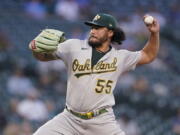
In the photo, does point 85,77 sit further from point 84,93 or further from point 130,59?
point 130,59

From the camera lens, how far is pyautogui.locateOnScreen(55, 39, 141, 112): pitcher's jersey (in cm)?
595

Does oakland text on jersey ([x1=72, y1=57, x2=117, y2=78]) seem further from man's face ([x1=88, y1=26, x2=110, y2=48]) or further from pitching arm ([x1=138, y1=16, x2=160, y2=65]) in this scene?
pitching arm ([x1=138, y1=16, x2=160, y2=65])

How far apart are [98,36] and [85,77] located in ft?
1.42

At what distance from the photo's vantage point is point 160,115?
12.5m

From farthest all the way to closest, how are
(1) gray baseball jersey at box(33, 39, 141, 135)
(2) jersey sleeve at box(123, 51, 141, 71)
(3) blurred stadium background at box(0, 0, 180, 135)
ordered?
(3) blurred stadium background at box(0, 0, 180, 135)
(2) jersey sleeve at box(123, 51, 141, 71)
(1) gray baseball jersey at box(33, 39, 141, 135)

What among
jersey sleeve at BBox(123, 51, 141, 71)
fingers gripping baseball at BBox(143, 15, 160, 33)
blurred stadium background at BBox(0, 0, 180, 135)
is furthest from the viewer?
blurred stadium background at BBox(0, 0, 180, 135)

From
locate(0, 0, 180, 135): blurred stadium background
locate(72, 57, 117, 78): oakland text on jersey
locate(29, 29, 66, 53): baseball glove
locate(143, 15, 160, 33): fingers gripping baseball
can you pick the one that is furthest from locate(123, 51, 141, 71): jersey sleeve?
locate(0, 0, 180, 135): blurred stadium background

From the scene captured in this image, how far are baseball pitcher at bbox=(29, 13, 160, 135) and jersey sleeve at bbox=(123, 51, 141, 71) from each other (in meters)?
0.08

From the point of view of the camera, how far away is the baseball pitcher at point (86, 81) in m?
5.95

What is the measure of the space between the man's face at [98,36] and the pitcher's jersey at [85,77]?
0.06 m

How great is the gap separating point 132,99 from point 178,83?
137 cm

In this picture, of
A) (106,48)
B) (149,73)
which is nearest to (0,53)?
(149,73)

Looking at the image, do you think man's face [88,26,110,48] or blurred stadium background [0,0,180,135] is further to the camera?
blurred stadium background [0,0,180,135]

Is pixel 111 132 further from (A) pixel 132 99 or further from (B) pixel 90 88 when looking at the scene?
(A) pixel 132 99
